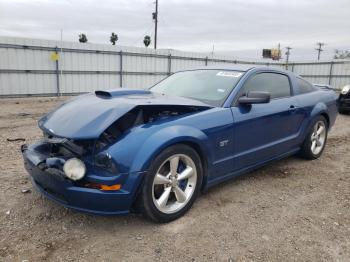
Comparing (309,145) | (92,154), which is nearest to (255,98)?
(92,154)

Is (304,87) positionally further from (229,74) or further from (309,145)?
(229,74)

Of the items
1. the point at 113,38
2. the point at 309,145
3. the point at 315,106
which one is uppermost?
the point at 113,38

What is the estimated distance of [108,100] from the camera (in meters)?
2.98

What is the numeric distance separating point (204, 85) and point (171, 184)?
1.43 metres

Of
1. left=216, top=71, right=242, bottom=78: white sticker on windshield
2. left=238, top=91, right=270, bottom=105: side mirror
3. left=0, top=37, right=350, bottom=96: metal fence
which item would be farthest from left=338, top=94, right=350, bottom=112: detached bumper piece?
left=238, top=91, right=270, bottom=105: side mirror

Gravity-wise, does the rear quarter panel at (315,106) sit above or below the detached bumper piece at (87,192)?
above

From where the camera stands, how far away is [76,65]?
13.9 m

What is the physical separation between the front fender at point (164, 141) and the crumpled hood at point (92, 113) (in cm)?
31

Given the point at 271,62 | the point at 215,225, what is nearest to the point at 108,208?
the point at 215,225

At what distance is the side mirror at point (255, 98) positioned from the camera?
3275 millimetres

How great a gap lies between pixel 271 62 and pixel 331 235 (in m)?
21.6

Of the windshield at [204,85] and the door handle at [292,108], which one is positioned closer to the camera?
the windshield at [204,85]

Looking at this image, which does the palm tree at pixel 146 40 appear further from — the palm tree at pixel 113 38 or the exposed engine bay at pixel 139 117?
the exposed engine bay at pixel 139 117

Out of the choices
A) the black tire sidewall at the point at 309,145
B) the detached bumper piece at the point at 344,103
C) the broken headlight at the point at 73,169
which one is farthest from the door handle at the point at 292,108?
the detached bumper piece at the point at 344,103
